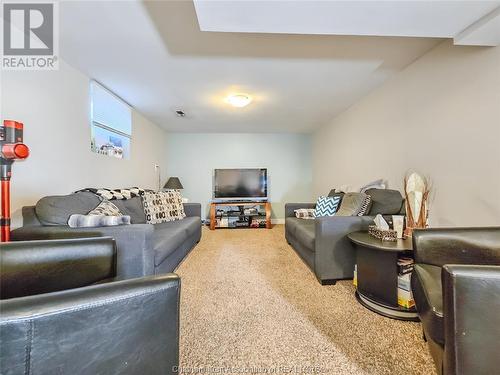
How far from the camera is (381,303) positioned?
5.30 ft

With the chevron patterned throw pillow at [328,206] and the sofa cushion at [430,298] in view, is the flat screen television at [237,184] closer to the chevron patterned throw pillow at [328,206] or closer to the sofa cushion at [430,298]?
the chevron patterned throw pillow at [328,206]

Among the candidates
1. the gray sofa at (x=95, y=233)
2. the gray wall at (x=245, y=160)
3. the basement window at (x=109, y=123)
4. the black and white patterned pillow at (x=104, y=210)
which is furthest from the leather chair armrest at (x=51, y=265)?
the gray wall at (x=245, y=160)

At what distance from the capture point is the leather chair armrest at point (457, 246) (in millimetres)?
1233

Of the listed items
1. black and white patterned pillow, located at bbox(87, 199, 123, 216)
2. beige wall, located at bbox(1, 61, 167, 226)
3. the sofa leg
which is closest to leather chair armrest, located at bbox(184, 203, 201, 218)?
beige wall, located at bbox(1, 61, 167, 226)

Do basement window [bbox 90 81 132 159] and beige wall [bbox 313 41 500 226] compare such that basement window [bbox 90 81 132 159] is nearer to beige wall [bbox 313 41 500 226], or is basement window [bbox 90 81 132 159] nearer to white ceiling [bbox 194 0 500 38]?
white ceiling [bbox 194 0 500 38]

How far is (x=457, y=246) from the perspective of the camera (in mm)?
1271

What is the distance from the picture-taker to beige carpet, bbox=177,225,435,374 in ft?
3.76

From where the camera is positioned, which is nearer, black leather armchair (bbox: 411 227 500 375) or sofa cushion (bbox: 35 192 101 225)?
black leather armchair (bbox: 411 227 500 375)

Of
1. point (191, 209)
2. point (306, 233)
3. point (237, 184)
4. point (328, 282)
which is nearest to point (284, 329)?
point (328, 282)

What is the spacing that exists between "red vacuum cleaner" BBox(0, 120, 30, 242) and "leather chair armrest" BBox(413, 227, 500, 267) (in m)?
2.57

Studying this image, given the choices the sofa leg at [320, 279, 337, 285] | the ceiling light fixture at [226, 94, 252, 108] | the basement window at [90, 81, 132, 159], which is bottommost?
the sofa leg at [320, 279, 337, 285]

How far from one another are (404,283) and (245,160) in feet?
13.1

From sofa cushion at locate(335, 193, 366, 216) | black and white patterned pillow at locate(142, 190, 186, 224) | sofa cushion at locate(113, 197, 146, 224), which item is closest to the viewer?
sofa cushion at locate(335, 193, 366, 216)

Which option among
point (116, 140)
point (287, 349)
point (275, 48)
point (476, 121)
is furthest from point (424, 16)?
point (116, 140)
